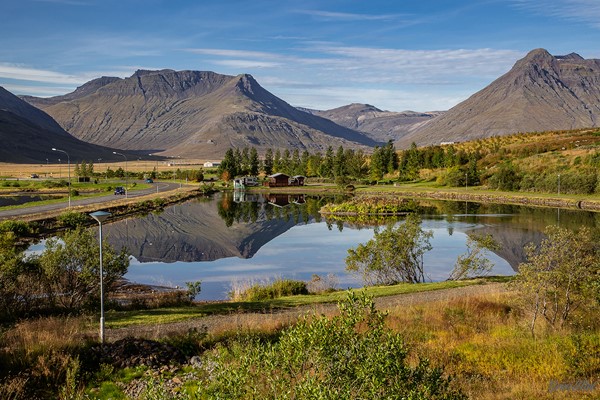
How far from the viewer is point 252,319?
18594 mm

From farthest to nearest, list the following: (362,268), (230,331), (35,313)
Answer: (362,268)
(35,313)
(230,331)

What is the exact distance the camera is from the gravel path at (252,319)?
17016mm

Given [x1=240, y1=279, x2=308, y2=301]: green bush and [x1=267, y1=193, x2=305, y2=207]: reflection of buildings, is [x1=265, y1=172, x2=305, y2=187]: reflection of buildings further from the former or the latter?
[x1=240, y1=279, x2=308, y2=301]: green bush

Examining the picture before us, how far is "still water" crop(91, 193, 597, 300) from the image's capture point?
38.2 metres

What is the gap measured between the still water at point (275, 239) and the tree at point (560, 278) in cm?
1489

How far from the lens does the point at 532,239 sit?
4850cm

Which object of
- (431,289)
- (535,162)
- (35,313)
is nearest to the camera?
(35,313)

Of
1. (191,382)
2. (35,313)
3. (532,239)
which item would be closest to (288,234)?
(532,239)

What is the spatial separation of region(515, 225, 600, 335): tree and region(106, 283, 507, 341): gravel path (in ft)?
15.0

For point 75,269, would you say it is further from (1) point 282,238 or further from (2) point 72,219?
(2) point 72,219

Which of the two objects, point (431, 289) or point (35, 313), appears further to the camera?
point (431, 289)

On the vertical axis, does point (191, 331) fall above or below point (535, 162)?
below

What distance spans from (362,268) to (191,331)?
1746 centimetres

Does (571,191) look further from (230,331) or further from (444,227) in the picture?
(230,331)
